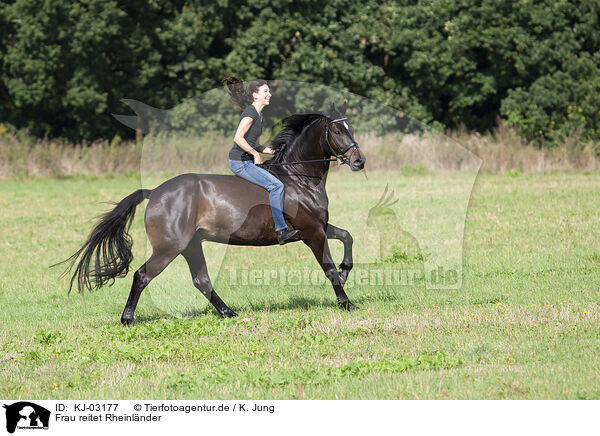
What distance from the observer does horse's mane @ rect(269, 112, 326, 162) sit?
9.69m

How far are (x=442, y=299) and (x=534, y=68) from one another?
2832 cm

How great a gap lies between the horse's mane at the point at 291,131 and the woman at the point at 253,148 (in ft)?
0.61

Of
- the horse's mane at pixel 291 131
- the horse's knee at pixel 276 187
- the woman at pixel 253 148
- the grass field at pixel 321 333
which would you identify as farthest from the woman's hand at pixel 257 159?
the grass field at pixel 321 333

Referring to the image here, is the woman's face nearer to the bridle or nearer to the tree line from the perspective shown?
the bridle

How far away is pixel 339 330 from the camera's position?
27.6ft

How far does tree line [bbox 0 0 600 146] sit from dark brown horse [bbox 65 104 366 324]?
2502cm

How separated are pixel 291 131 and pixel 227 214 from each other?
1391 mm

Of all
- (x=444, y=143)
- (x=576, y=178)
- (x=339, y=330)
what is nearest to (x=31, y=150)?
(x=444, y=143)

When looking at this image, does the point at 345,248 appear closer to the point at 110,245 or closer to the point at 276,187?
the point at 276,187

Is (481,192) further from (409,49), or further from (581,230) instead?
(409,49)

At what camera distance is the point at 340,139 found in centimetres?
933

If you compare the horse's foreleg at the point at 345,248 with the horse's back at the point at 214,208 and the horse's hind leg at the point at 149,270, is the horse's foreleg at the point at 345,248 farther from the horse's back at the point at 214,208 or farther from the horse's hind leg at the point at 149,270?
the horse's hind leg at the point at 149,270
